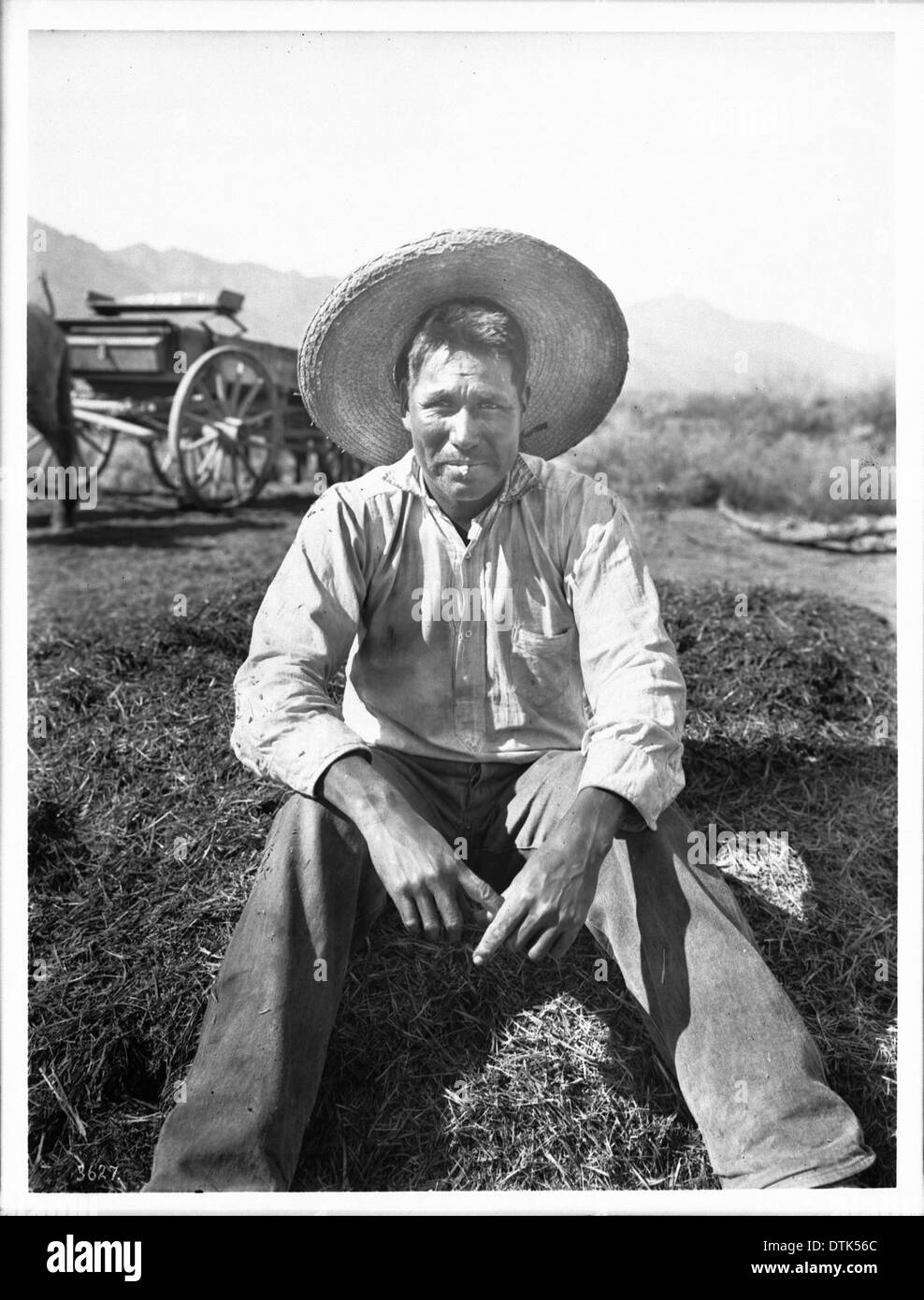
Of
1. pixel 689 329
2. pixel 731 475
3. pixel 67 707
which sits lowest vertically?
pixel 67 707

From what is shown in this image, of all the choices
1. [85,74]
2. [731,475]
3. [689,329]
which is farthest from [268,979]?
[731,475]

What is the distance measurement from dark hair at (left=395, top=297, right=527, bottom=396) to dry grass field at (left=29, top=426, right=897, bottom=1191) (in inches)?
46.2

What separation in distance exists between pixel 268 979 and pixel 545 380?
1.47 metres

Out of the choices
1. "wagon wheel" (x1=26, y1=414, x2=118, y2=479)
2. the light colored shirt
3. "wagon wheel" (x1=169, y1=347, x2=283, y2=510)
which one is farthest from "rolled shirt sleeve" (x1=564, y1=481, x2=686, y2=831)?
"wagon wheel" (x1=26, y1=414, x2=118, y2=479)

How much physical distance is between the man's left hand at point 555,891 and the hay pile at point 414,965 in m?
0.42

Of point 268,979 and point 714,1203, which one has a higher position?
point 268,979

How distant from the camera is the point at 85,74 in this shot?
8.97 feet

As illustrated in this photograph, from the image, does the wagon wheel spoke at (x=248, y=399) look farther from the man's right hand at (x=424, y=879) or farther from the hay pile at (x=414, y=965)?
the man's right hand at (x=424, y=879)

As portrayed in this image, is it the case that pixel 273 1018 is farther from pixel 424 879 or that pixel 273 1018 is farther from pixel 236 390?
pixel 236 390

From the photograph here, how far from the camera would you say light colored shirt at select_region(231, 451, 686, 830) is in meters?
2.26

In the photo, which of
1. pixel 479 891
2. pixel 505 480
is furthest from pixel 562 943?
pixel 505 480

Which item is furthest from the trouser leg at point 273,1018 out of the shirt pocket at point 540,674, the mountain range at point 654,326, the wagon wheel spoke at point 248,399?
the wagon wheel spoke at point 248,399

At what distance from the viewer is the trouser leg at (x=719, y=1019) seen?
1.88 meters
